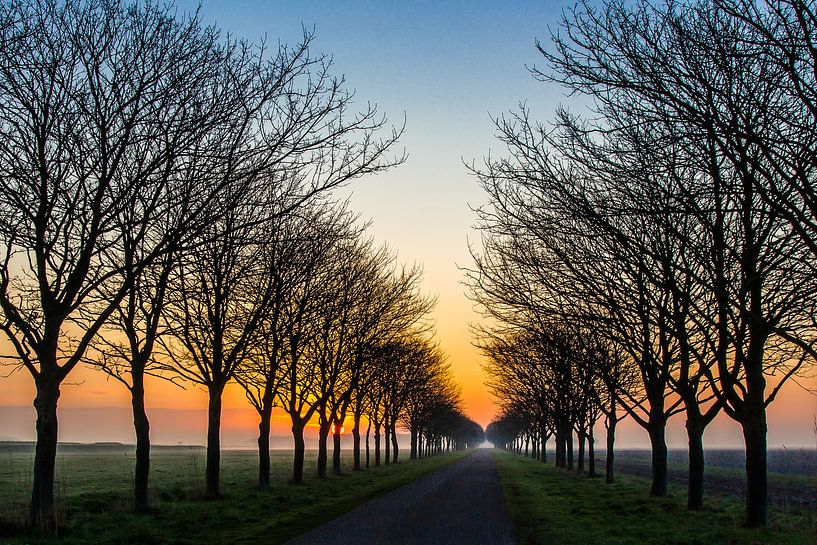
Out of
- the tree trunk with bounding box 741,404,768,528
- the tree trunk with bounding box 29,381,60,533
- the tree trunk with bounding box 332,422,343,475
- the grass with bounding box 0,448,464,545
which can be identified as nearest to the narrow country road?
the grass with bounding box 0,448,464,545

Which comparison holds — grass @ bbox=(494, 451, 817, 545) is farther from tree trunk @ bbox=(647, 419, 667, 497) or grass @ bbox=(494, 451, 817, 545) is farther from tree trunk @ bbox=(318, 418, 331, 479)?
tree trunk @ bbox=(318, 418, 331, 479)

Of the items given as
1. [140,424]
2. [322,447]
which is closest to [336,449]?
[322,447]

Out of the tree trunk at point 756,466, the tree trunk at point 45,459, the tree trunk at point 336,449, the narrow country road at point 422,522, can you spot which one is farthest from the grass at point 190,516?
the tree trunk at point 336,449

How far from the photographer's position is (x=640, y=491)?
27.7 metres

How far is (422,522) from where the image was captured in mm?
16500

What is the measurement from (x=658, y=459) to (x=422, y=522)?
12464 mm

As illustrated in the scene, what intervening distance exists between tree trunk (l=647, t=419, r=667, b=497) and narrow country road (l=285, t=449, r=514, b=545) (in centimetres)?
556

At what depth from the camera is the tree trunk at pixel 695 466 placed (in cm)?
1995

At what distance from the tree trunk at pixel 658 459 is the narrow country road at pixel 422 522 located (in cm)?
556

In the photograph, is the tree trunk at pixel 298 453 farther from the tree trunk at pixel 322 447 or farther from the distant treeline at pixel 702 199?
the distant treeline at pixel 702 199

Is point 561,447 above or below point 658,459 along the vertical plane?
below

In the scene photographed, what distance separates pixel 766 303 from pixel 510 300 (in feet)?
21.0

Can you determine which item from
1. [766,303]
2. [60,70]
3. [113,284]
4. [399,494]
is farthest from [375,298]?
[60,70]

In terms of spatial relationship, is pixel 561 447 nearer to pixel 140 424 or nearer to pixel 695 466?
pixel 695 466
